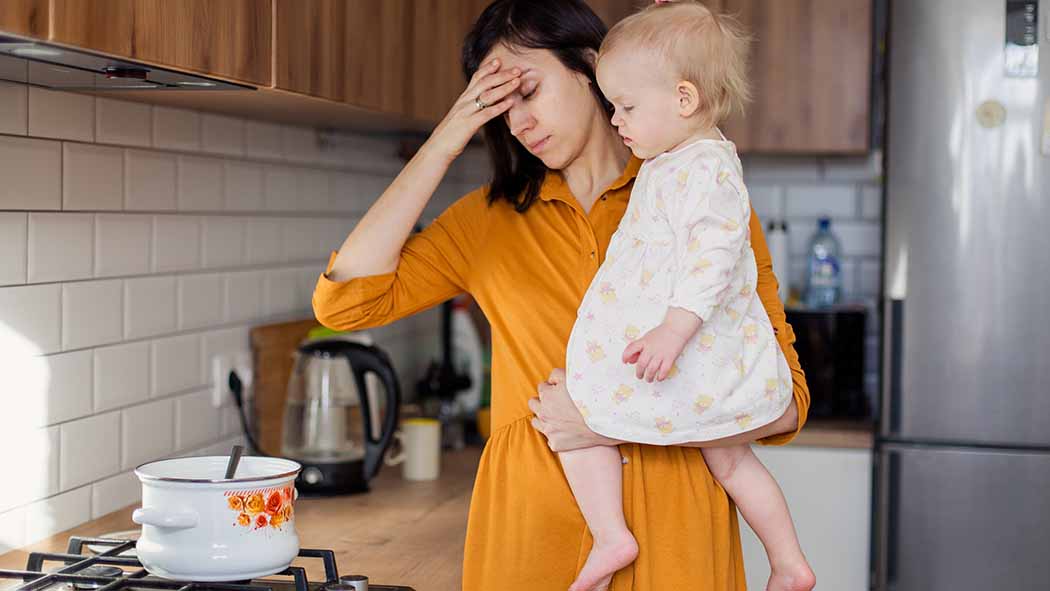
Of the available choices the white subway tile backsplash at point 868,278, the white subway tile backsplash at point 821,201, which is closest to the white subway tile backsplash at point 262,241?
the white subway tile backsplash at point 821,201

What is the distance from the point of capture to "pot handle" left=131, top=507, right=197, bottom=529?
1275mm

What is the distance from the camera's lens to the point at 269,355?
228cm

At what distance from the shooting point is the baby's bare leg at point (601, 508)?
1.38 metres

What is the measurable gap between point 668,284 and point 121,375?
963mm

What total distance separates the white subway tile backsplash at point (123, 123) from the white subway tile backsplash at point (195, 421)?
18.1 inches

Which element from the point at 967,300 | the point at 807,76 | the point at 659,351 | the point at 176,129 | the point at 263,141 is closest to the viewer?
the point at 659,351

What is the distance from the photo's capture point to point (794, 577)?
1.45m

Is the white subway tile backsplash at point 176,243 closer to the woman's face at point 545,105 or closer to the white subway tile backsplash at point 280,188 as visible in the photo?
the white subway tile backsplash at point 280,188

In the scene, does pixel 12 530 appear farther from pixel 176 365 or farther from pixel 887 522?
pixel 887 522

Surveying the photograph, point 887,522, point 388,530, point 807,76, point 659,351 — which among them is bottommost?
point 887,522

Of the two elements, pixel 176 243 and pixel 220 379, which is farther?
pixel 220 379

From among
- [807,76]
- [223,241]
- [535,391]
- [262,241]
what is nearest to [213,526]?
[535,391]

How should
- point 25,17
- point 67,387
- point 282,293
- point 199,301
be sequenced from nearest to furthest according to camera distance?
point 25,17 < point 67,387 < point 199,301 < point 282,293

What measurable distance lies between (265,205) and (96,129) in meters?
0.58
